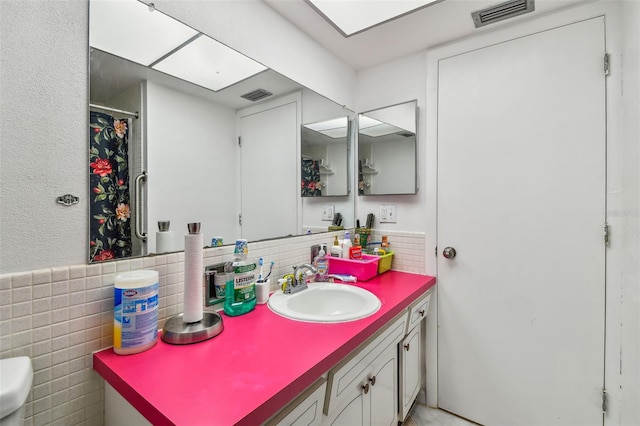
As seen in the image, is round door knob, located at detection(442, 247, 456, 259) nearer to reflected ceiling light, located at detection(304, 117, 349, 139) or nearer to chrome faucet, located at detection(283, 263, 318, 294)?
chrome faucet, located at detection(283, 263, 318, 294)

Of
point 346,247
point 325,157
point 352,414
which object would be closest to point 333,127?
point 325,157

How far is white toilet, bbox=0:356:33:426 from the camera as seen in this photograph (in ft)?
1.90

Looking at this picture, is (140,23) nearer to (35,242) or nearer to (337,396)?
(35,242)

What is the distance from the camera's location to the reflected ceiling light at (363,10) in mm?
1341

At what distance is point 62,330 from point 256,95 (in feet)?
3.91

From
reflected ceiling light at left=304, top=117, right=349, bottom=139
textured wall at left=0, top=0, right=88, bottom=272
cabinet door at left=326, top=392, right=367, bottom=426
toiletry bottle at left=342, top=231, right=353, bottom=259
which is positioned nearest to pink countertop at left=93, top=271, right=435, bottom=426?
cabinet door at left=326, top=392, right=367, bottom=426

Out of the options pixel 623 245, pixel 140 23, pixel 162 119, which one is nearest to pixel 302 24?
pixel 140 23

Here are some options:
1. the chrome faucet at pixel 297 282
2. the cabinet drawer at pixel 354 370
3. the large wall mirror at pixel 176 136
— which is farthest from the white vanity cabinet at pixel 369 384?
the large wall mirror at pixel 176 136

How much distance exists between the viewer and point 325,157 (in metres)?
1.94

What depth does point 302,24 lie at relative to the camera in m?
1.59

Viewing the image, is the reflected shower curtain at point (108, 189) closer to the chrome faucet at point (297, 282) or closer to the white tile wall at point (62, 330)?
the white tile wall at point (62, 330)

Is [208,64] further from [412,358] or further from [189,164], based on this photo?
[412,358]

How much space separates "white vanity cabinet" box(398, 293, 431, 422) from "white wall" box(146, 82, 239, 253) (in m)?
1.05

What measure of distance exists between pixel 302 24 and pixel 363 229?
4.33 ft
